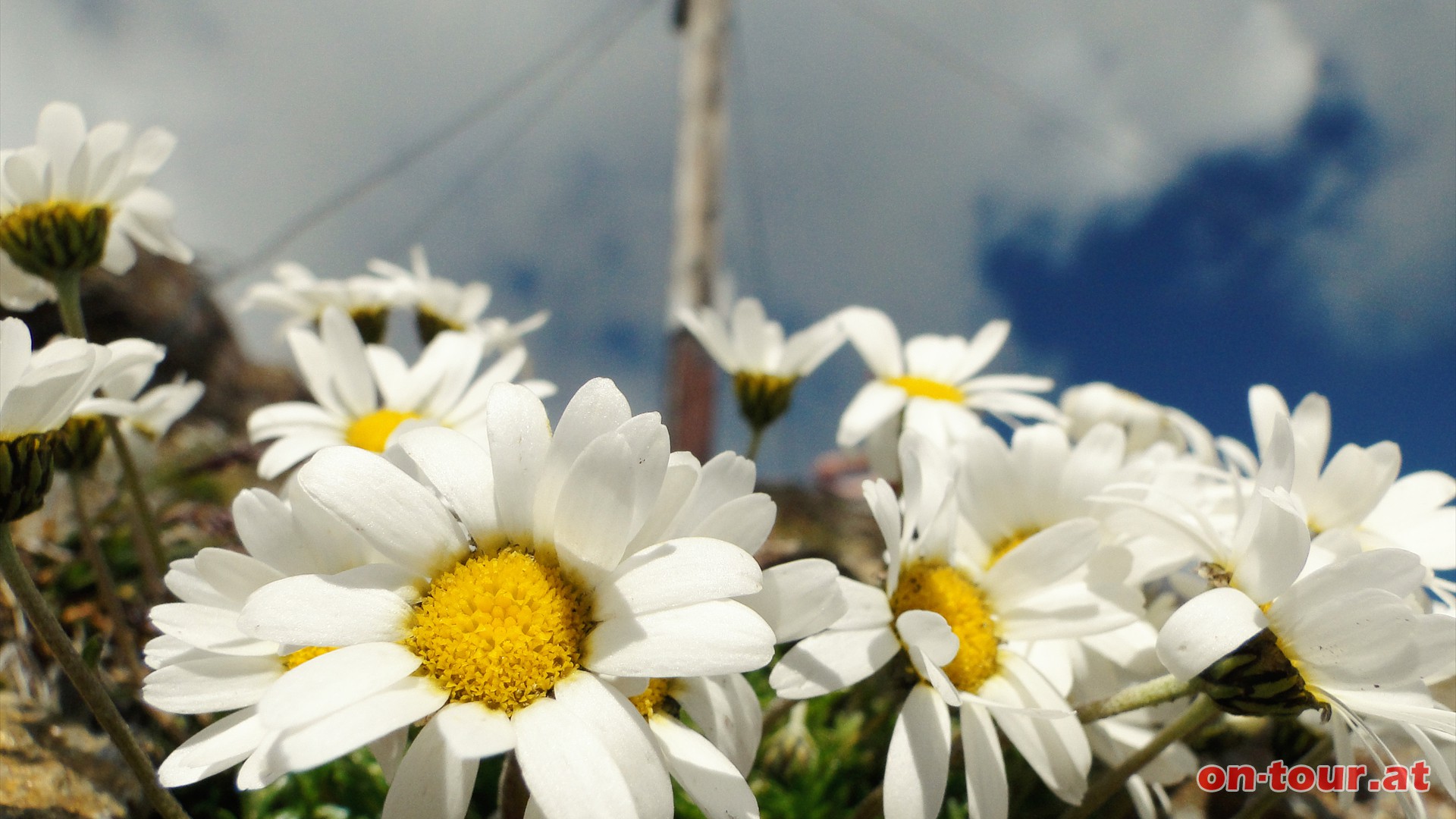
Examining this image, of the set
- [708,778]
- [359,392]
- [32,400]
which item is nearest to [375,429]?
[359,392]

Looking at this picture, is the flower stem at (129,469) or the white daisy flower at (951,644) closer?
the white daisy flower at (951,644)

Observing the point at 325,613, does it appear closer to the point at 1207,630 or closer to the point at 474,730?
the point at 474,730

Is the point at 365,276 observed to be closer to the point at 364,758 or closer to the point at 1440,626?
the point at 364,758

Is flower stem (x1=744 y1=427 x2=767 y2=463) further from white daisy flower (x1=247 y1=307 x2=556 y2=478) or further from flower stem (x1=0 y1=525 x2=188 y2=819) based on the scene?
flower stem (x1=0 y1=525 x2=188 y2=819)

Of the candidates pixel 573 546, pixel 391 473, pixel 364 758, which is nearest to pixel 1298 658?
pixel 573 546

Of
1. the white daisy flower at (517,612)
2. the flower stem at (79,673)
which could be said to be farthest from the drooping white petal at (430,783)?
the flower stem at (79,673)

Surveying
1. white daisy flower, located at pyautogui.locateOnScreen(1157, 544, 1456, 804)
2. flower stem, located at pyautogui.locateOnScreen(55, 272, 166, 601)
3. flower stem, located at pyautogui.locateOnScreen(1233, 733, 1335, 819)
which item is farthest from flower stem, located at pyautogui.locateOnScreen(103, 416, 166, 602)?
flower stem, located at pyautogui.locateOnScreen(1233, 733, 1335, 819)

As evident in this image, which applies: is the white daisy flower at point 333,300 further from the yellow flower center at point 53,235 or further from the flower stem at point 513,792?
the flower stem at point 513,792
